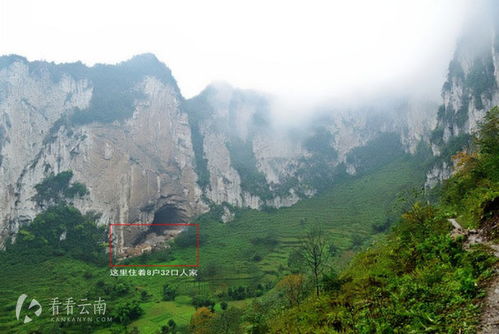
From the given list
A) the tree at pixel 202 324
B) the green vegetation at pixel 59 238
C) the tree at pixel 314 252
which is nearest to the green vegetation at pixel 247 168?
the green vegetation at pixel 59 238

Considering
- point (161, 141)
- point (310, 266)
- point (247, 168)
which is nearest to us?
point (310, 266)

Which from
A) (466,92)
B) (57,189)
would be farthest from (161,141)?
(466,92)

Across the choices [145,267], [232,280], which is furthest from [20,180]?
[232,280]

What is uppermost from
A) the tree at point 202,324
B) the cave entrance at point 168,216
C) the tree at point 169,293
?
the cave entrance at point 168,216

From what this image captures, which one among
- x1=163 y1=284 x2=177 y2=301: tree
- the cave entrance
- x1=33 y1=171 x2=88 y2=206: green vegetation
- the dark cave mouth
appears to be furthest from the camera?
the cave entrance

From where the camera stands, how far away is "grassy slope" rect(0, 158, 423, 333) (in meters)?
62.0

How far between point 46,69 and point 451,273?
485 feet

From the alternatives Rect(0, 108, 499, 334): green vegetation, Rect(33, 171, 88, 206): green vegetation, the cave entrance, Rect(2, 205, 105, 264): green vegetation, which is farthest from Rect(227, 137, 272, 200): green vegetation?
Rect(33, 171, 88, 206): green vegetation

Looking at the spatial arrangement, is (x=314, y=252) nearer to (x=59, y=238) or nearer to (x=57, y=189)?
(x=59, y=238)

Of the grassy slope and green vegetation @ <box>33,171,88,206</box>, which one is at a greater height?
green vegetation @ <box>33,171,88,206</box>

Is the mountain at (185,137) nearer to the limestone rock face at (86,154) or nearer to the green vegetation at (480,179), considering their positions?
the limestone rock face at (86,154)

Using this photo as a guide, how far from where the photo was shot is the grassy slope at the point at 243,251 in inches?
2442

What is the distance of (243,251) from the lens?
91.8 m

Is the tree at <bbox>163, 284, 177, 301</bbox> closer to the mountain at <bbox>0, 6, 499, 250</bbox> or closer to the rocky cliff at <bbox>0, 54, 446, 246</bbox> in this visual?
the mountain at <bbox>0, 6, 499, 250</bbox>
